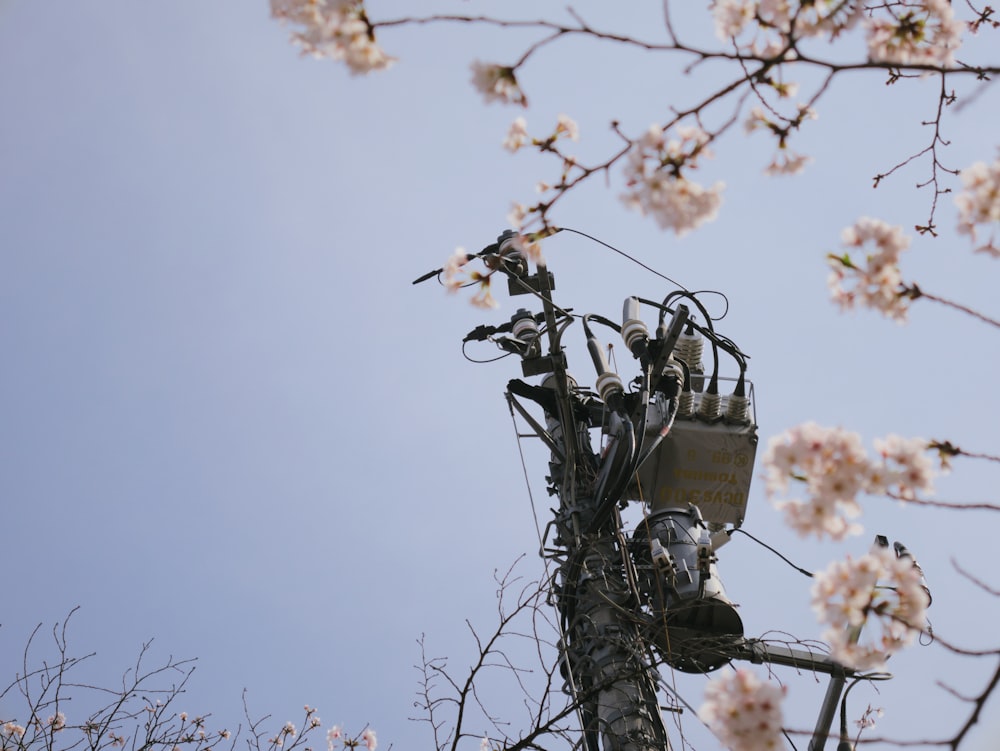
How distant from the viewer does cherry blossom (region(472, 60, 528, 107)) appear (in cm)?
272

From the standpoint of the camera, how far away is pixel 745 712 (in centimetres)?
262

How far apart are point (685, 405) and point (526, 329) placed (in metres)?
1.29

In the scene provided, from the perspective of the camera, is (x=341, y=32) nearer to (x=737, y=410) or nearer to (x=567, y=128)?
(x=567, y=128)

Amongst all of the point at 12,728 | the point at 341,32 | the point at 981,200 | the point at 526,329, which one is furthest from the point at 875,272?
the point at 12,728

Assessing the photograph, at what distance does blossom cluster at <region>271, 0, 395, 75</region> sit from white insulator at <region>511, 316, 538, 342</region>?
3438mm

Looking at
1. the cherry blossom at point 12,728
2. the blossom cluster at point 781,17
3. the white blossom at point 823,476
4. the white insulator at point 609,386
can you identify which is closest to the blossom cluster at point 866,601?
the white blossom at point 823,476

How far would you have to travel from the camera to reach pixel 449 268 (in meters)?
3.68

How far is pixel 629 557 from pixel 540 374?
1499 mm

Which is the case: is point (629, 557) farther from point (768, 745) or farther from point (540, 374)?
point (768, 745)

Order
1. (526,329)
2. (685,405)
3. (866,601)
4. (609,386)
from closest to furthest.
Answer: (866,601), (609,386), (526,329), (685,405)

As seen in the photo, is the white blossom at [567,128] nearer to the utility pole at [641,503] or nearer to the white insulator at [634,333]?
the utility pole at [641,503]

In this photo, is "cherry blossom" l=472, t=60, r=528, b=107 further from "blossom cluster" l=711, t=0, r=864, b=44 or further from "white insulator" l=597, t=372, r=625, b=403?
"white insulator" l=597, t=372, r=625, b=403

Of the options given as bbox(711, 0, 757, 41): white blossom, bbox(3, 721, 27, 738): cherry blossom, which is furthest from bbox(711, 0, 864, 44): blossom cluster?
bbox(3, 721, 27, 738): cherry blossom

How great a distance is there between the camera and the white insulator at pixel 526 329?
237 inches
